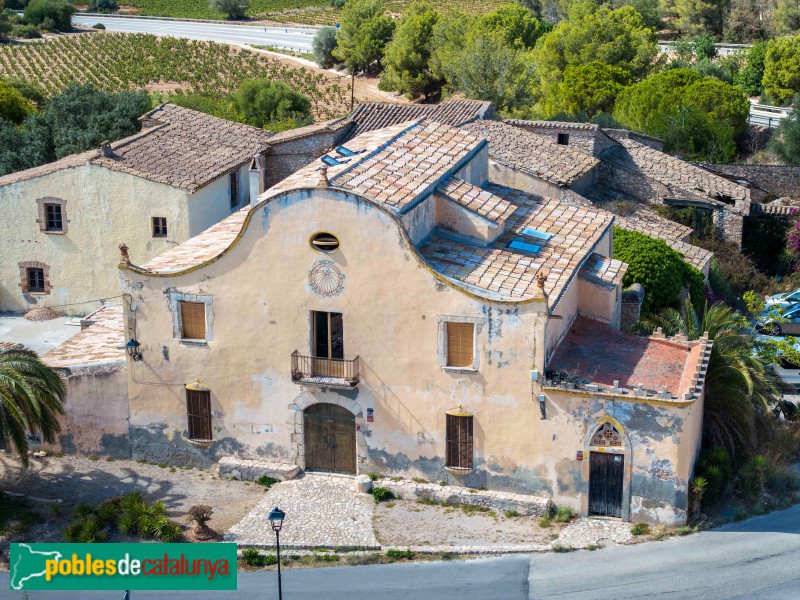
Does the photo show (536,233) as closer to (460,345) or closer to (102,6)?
(460,345)

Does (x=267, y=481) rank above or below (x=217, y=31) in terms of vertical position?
above

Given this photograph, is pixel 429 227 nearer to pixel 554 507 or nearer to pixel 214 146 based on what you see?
pixel 554 507

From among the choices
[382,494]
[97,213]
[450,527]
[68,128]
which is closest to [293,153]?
[97,213]

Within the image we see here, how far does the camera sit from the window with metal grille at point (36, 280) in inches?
1666

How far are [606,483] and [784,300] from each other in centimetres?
1981

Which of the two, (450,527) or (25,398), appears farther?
(25,398)

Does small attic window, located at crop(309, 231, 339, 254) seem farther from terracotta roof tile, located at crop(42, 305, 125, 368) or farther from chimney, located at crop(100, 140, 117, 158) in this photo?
chimney, located at crop(100, 140, 117, 158)

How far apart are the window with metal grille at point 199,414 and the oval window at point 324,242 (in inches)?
200

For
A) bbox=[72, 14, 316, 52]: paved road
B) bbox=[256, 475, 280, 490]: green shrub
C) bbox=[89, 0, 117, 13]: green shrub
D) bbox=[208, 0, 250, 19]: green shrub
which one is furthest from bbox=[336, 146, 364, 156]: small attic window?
bbox=[89, 0, 117, 13]: green shrub

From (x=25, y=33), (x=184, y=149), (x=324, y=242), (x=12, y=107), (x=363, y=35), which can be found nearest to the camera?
(x=324, y=242)

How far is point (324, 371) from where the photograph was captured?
30.1 m

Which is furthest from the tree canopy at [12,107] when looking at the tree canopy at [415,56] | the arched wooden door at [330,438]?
the arched wooden door at [330,438]

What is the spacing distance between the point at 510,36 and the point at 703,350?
62.1 metres

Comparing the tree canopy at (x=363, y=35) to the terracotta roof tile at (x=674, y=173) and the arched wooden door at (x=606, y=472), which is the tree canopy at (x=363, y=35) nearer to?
the terracotta roof tile at (x=674, y=173)
